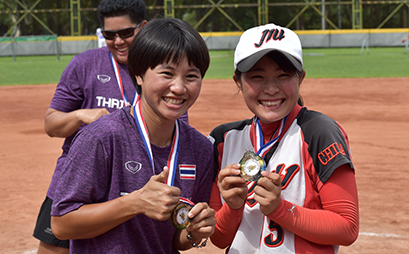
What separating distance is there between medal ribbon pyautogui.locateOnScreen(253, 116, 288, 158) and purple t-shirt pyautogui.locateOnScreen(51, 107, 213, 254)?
39 centimetres

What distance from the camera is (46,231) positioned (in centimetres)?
391

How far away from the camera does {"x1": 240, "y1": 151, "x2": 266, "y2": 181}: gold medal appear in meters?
2.37

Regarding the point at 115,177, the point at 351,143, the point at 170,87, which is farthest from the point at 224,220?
the point at 351,143

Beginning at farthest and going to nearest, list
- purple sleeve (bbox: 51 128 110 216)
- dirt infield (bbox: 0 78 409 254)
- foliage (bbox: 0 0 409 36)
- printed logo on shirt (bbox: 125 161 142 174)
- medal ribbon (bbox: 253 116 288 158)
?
1. foliage (bbox: 0 0 409 36)
2. dirt infield (bbox: 0 78 409 254)
3. medal ribbon (bbox: 253 116 288 158)
4. printed logo on shirt (bbox: 125 161 142 174)
5. purple sleeve (bbox: 51 128 110 216)

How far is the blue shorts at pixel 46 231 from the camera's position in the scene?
12.8ft

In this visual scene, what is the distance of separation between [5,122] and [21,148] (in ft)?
11.2

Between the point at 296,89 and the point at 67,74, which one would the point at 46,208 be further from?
the point at 296,89

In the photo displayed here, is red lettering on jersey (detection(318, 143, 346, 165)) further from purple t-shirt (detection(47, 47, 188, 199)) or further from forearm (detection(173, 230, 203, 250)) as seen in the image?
purple t-shirt (detection(47, 47, 188, 199))

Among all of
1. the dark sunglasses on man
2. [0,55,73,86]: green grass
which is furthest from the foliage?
the dark sunglasses on man

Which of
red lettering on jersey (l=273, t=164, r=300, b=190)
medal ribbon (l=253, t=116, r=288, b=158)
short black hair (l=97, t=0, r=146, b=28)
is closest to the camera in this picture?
red lettering on jersey (l=273, t=164, r=300, b=190)

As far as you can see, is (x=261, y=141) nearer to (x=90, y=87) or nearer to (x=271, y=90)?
(x=271, y=90)

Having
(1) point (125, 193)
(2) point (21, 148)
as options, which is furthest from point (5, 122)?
(1) point (125, 193)

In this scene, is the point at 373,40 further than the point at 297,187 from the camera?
Yes

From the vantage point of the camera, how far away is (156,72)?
253 cm
